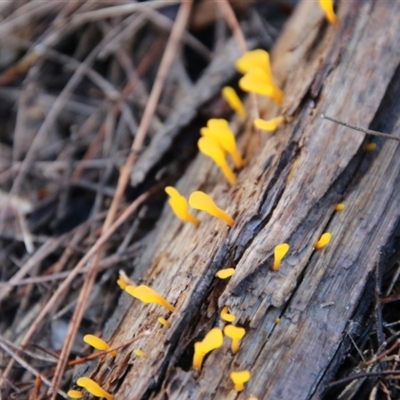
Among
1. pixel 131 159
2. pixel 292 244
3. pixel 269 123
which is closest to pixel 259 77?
pixel 269 123

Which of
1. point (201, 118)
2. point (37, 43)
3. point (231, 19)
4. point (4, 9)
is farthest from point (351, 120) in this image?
point (4, 9)

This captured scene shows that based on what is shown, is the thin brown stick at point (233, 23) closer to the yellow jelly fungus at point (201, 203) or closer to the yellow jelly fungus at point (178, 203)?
the yellow jelly fungus at point (178, 203)

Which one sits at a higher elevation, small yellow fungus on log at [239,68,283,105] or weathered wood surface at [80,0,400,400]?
small yellow fungus on log at [239,68,283,105]

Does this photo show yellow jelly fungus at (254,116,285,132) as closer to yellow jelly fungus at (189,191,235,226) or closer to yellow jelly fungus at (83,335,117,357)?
yellow jelly fungus at (189,191,235,226)

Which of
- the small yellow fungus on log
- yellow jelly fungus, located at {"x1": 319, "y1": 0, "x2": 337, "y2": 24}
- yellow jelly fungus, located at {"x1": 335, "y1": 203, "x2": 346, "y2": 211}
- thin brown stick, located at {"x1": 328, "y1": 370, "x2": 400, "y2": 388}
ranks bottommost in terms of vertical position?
thin brown stick, located at {"x1": 328, "y1": 370, "x2": 400, "y2": 388}

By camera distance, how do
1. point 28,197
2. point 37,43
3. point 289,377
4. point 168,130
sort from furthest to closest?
1. point 37,43
2. point 28,197
3. point 168,130
4. point 289,377

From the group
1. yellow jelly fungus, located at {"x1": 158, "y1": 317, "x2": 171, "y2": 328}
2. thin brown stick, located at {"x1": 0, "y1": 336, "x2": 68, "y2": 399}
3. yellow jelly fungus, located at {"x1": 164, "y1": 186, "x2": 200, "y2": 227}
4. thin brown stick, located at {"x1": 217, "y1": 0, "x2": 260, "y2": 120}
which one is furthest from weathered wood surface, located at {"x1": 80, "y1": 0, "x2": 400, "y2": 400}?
thin brown stick, located at {"x1": 217, "y1": 0, "x2": 260, "y2": 120}

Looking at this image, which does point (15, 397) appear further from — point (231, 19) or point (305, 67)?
point (231, 19)
